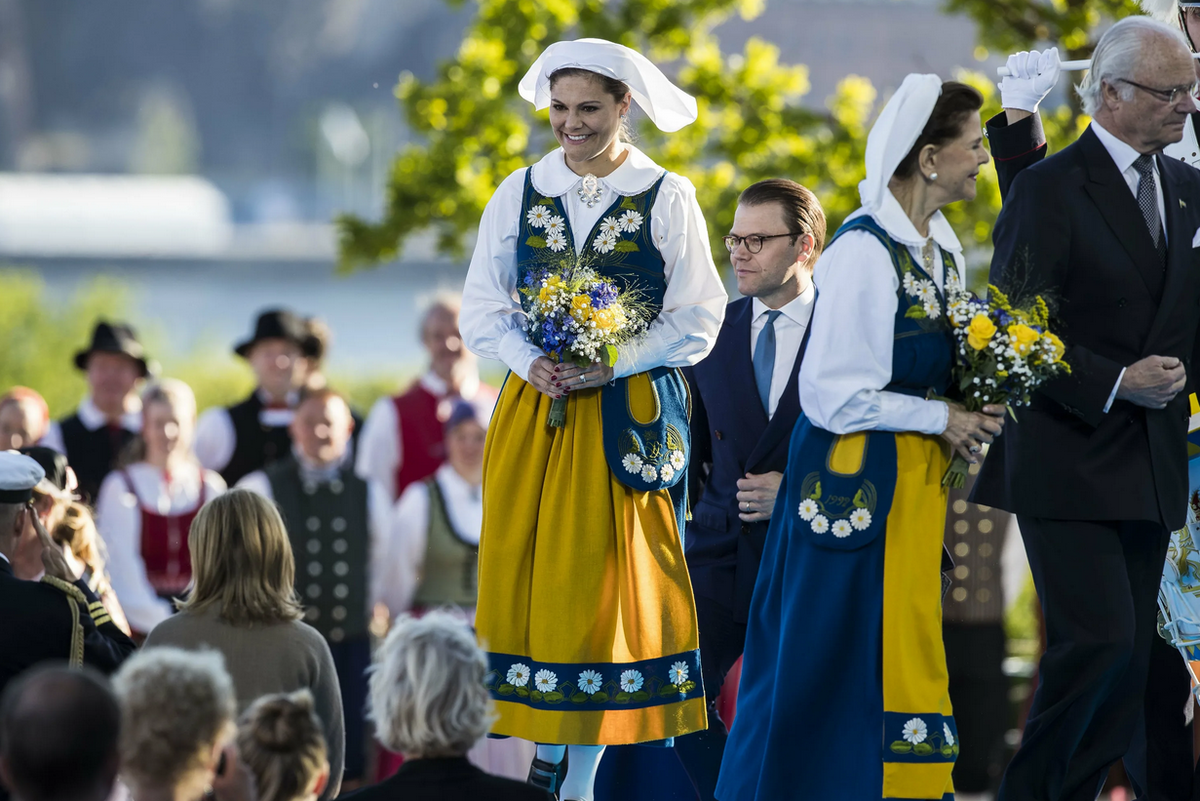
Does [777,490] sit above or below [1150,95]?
below

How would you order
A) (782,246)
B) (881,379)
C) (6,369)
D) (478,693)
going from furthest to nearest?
(6,369) < (782,246) < (881,379) < (478,693)

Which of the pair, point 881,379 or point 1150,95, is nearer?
point 881,379

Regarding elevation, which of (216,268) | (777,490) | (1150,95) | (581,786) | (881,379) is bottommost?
(581,786)

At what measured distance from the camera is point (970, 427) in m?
4.41

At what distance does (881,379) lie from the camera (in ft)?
14.3

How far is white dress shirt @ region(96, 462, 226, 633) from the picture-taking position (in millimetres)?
7688

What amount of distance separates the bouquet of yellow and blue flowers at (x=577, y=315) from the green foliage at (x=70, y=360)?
11955 millimetres

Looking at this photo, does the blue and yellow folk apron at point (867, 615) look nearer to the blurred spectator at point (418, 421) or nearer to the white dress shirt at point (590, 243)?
the white dress shirt at point (590, 243)

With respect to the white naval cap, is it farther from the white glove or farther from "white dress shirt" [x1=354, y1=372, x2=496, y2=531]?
"white dress shirt" [x1=354, y1=372, x2=496, y2=531]

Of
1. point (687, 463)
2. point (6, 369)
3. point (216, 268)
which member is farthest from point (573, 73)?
point (216, 268)

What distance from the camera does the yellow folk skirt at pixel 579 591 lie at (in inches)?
184

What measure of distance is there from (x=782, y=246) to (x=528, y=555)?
50.6 inches

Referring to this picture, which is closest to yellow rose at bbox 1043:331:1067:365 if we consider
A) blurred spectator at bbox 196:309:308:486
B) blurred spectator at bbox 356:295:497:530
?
blurred spectator at bbox 356:295:497:530

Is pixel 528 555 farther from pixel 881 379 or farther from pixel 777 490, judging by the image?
pixel 881 379
